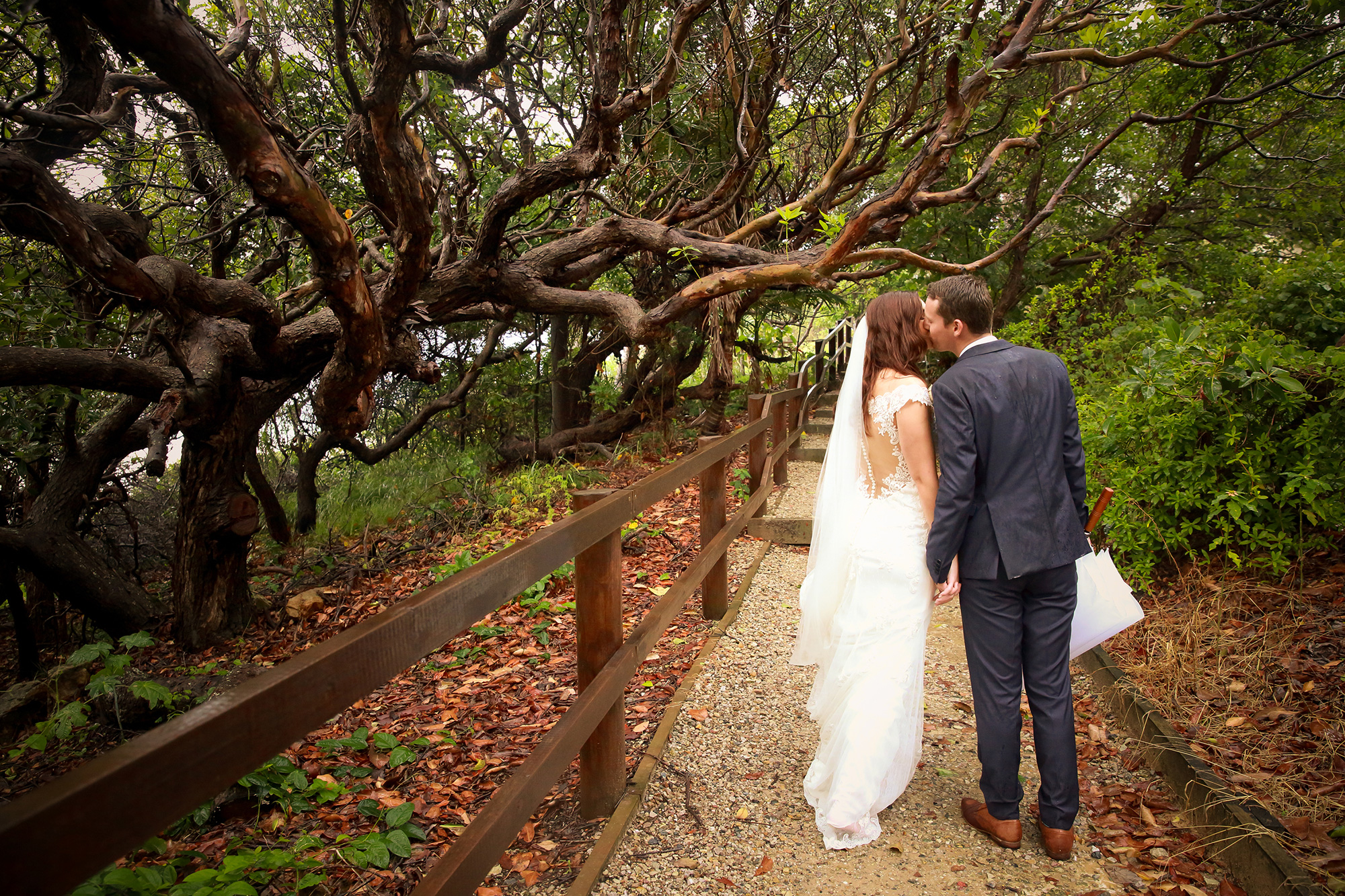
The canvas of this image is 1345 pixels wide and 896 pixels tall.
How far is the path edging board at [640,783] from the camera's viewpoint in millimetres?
2574

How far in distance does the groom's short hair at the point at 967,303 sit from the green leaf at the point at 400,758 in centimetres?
338

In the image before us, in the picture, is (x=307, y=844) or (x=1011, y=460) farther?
(x=307, y=844)

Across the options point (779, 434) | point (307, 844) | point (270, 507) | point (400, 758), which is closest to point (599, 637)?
point (307, 844)

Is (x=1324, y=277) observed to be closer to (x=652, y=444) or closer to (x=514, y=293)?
(x=514, y=293)

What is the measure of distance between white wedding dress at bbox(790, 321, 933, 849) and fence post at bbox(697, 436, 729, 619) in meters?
1.51

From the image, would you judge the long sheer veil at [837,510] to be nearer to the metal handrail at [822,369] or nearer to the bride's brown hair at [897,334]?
the bride's brown hair at [897,334]

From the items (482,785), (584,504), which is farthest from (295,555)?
(584,504)

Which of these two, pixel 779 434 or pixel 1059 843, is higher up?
pixel 779 434

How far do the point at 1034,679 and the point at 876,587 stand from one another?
64 cm

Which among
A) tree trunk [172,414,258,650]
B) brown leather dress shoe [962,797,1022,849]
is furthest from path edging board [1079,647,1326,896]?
tree trunk [172,414,258,650]

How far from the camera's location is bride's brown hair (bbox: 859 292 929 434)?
307 centimetres

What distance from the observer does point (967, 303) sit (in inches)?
113

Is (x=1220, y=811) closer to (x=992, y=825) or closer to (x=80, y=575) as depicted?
(x=992, y=825)

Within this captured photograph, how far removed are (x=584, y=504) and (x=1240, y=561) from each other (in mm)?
3780
